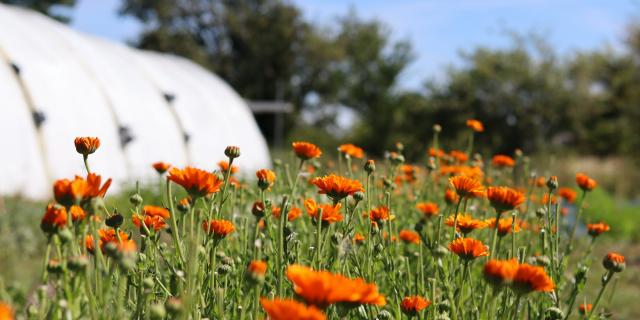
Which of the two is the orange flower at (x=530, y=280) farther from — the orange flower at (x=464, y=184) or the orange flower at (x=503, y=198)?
the orange flower at (x=464, y=184)

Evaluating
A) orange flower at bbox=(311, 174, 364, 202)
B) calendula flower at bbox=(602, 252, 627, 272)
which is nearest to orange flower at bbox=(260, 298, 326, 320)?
orange flower at bbox=(311, 174, 364, 202)

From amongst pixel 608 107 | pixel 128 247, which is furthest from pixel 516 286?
pixel 608 107

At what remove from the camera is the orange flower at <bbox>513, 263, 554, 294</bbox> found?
130cm

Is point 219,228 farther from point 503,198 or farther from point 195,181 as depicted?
point 503,198

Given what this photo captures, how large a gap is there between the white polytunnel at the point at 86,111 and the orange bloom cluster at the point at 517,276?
724 cm

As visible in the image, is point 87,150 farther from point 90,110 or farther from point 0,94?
point 90,110

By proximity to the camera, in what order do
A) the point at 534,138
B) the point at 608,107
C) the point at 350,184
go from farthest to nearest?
the point at 608,107, the point at 534,138, the point at 350,184

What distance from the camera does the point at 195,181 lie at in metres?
1.41

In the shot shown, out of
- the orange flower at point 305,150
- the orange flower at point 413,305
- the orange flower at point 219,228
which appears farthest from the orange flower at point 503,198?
the orange flower at point 219,228

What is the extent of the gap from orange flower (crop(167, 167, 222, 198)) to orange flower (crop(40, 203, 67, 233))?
0.23 meters

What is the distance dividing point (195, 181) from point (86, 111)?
26.5ft

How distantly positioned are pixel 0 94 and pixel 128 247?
24.1ft

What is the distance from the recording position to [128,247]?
3.71 ft

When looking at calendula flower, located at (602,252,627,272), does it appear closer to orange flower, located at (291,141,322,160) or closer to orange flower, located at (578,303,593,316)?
orange flower, located at (578,303,593,316)
